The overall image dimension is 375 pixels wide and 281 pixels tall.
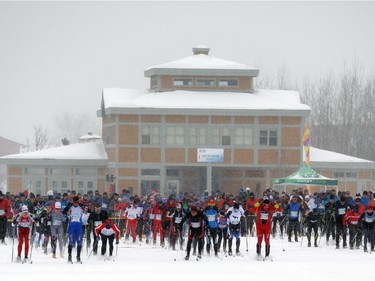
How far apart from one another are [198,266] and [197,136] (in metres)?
41.8

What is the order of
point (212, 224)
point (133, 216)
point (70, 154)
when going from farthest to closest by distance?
point (70, 154) → point (133, 216) → point (212, 224)

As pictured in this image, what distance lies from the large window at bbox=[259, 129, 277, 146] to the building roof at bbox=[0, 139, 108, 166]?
33.8 ft

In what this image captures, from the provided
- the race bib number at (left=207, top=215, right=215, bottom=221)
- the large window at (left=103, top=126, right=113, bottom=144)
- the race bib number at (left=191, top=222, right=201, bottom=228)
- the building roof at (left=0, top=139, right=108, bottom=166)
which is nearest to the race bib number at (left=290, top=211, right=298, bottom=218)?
the race bib number at (left=207, top=215, right=215, bottom=221)

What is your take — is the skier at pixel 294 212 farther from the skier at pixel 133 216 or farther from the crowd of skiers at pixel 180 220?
the skier at pixel 133 216

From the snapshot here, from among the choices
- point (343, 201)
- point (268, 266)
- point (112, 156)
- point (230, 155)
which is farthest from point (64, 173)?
point (268, 266)

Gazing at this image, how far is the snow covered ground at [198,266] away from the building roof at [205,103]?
34.0 m

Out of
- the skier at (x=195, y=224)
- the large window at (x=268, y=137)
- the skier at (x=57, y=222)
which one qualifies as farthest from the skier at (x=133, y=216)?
the large window at (x=268, y=137)

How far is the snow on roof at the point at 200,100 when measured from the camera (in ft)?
231

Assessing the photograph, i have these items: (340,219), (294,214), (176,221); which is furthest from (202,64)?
(176,221)

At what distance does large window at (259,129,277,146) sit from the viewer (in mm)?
71062

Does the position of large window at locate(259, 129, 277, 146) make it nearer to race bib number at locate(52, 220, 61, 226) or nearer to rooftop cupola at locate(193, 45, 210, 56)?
rooftop cupola at locate(193, 45, 210, 56)

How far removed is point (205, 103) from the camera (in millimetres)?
71000

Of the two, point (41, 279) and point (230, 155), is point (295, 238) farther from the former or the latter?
point (230, 155)

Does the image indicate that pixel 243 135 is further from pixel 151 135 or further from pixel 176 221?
pixel 176 221
